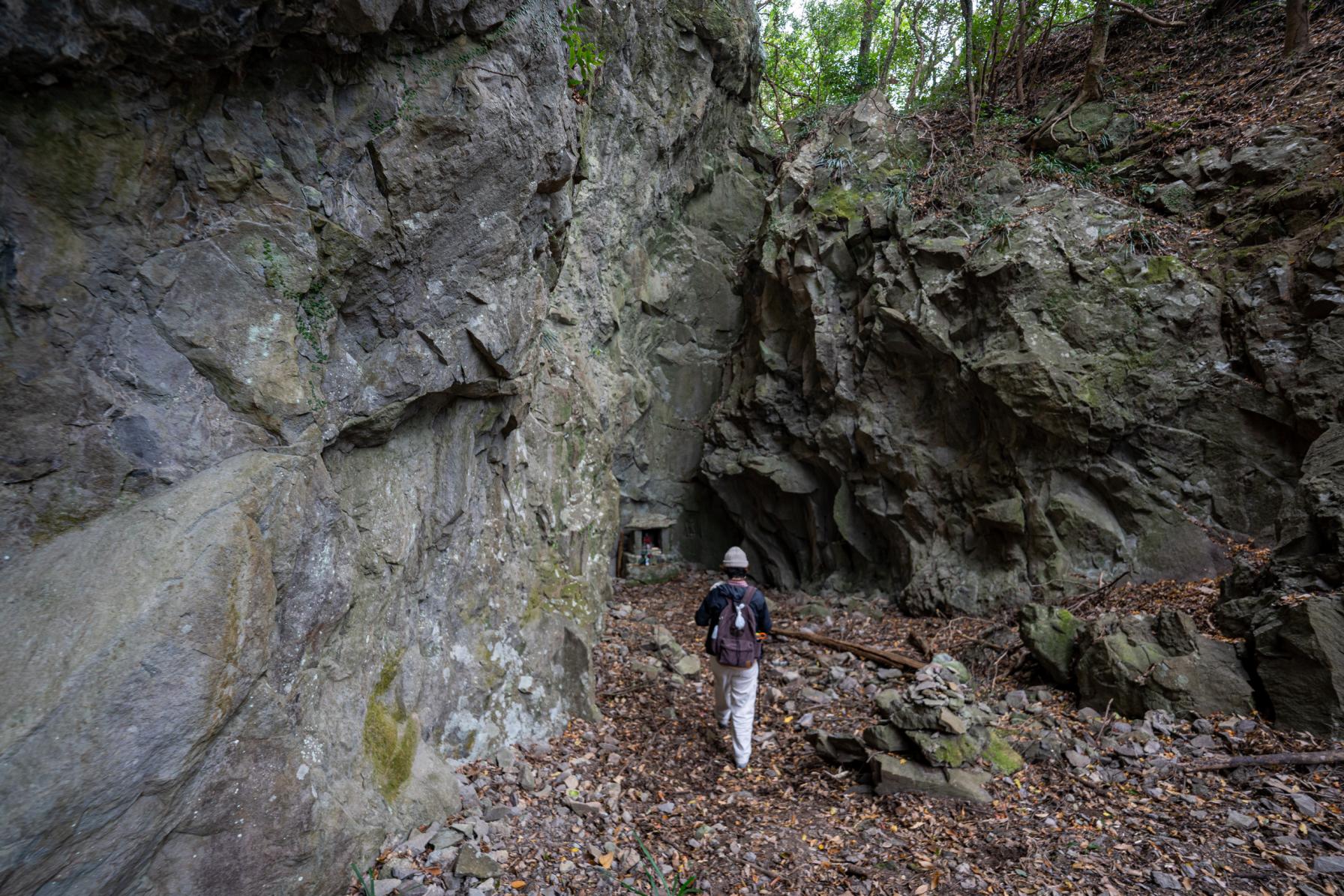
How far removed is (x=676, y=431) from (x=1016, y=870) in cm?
1096

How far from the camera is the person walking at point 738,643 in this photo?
5.34 m

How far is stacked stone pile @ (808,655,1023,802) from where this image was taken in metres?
4.63

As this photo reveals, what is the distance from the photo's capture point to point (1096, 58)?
10695mm

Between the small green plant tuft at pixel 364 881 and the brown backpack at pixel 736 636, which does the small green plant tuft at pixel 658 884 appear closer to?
the small green plant tuft at pixel 364 881

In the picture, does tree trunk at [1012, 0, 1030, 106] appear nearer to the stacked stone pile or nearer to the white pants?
the stacked stone pile

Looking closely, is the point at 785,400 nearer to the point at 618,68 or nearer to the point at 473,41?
the point at 618,68

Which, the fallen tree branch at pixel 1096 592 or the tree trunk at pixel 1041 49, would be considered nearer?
the fallen tree branch at pixel 1096 592

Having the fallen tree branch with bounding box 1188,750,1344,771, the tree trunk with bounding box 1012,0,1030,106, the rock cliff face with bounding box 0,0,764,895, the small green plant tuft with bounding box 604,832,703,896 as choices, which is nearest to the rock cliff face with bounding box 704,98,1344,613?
the fallen tree branch with bounding box 1188,750,1344,771

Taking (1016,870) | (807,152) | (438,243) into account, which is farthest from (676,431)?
(1016,870)

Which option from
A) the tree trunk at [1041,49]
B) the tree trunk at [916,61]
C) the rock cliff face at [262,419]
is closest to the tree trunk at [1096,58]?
the tree trunk at [1041,49]

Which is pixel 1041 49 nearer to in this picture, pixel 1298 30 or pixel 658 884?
pixel 1298 30

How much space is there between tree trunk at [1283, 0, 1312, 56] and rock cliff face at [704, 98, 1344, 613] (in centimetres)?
261

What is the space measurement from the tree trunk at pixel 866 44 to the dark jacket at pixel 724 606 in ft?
47.1

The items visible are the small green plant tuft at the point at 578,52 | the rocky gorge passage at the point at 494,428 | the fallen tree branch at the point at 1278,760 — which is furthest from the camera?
the small green plant tuft at the point at 578,52
